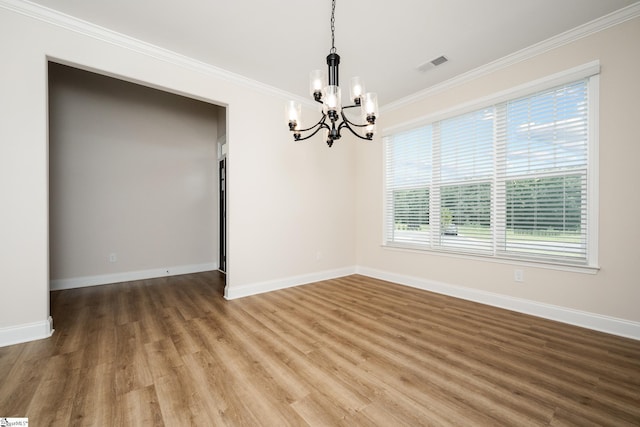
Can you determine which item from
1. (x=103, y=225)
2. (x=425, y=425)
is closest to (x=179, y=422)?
(x=425, y=425)

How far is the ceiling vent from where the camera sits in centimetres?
305

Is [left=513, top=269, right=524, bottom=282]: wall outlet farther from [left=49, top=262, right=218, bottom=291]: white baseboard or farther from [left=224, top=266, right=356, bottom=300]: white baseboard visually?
[left=49, top=262, right=218, bottom=291]: white baseboard

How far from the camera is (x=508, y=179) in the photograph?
3.04m

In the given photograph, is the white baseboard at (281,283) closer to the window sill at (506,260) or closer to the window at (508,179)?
the window sill at (506,260)

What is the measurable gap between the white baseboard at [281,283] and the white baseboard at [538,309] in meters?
1.09

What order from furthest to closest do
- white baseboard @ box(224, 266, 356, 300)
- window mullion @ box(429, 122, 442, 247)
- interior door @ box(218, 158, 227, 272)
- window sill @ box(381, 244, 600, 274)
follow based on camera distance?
interior door @ box(218, 158, 227, 272)
window mullion @ box(429, 122, 442, 247)
white baseboard @ box(224, 266, 356, 300)
window sill @ box(381, 244, 600, 274)

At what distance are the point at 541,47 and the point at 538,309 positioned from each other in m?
2.83

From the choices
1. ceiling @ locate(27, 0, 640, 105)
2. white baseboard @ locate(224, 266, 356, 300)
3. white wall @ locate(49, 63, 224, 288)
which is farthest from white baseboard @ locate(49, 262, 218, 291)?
ceiling @ locate(27, 0, 640, 105)

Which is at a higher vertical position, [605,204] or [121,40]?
[121,40]

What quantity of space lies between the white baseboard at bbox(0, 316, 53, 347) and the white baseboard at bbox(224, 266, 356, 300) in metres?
1.66

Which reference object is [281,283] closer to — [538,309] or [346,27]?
[538,309]

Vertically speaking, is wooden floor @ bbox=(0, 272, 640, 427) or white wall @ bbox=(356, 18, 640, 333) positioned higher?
white wall @ bbox=(356, 18, 640, 333)

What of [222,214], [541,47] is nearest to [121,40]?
[222,214]

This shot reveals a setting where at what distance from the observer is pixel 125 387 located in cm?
164
